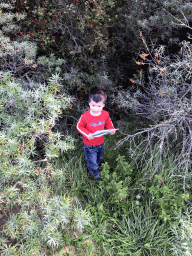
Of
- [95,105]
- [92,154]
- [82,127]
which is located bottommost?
[92,154]

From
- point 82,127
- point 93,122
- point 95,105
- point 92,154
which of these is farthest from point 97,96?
point 92,154

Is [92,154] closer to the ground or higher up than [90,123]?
closer to the ground

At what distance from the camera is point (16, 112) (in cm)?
281

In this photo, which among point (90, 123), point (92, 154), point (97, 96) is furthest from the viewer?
point (92, 154)

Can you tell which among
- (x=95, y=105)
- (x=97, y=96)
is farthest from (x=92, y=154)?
(x=97, y=96)

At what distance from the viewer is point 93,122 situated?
8.32 ft

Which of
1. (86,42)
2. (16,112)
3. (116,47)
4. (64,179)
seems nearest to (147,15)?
(116,47)

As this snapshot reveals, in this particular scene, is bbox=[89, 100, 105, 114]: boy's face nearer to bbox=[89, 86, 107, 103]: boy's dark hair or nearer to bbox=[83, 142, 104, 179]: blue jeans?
bbox=[89, 86, 107, 103]: boy's dark hair

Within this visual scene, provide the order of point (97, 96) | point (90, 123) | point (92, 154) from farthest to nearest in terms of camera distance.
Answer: point (92, 154), point (90, 123), point (97, 96)

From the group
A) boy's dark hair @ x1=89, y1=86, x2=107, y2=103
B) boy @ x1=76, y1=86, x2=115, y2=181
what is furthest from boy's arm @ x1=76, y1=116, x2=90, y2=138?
boy's dark hair @ x1=89, y1=86, x2=107, y2=103

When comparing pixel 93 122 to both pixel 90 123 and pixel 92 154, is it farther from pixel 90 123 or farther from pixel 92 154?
pixel 92 154

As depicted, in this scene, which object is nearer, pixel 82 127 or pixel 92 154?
pixel 82 127

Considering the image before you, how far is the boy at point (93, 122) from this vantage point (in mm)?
2363

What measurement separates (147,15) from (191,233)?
333 centimetres
